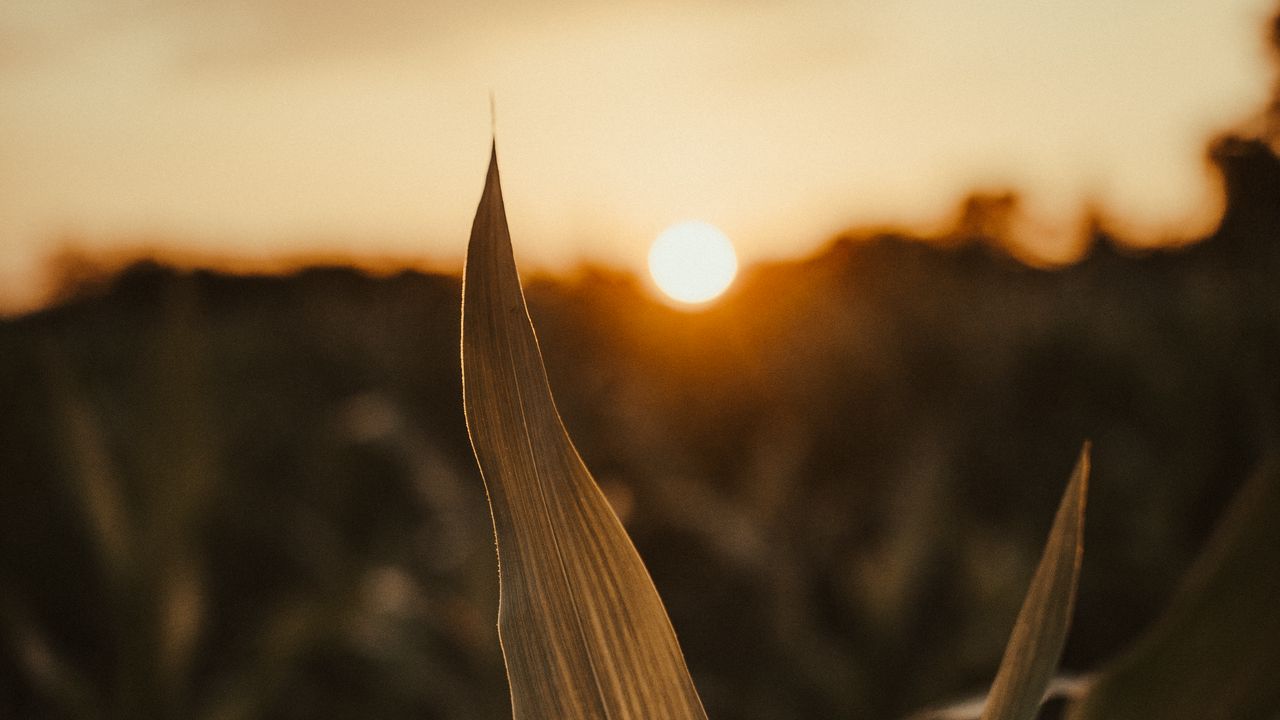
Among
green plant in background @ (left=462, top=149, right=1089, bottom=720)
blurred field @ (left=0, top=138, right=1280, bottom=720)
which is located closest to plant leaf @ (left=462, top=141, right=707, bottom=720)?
green plant in background @ (left=462, top=149, right=1089, bottom=720)

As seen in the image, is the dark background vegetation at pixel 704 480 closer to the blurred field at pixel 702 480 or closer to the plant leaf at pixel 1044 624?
the blurred field at pixel 702 480

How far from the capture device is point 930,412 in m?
1.58

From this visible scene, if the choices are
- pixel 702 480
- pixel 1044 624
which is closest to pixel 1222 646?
pixel 1044 624

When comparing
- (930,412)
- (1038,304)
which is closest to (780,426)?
(930,412)

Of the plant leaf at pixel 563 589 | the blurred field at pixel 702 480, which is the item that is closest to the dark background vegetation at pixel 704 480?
the blurred field at pixel 702 480

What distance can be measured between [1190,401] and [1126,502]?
178 millimetres

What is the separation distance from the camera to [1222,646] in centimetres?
15

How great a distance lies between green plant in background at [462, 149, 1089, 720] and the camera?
5.0 inches

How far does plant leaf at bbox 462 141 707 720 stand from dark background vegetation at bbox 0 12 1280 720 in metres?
0.60

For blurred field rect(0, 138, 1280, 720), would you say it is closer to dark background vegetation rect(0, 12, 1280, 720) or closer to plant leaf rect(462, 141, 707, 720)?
dark background vegetation rect(0, 12, 1280, 720)

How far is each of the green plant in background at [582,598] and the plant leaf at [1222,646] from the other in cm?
3

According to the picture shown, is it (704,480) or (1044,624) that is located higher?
(1044,624)

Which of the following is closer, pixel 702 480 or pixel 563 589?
pixel 563 589

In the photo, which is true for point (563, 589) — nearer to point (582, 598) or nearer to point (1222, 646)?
point (582, 598)
